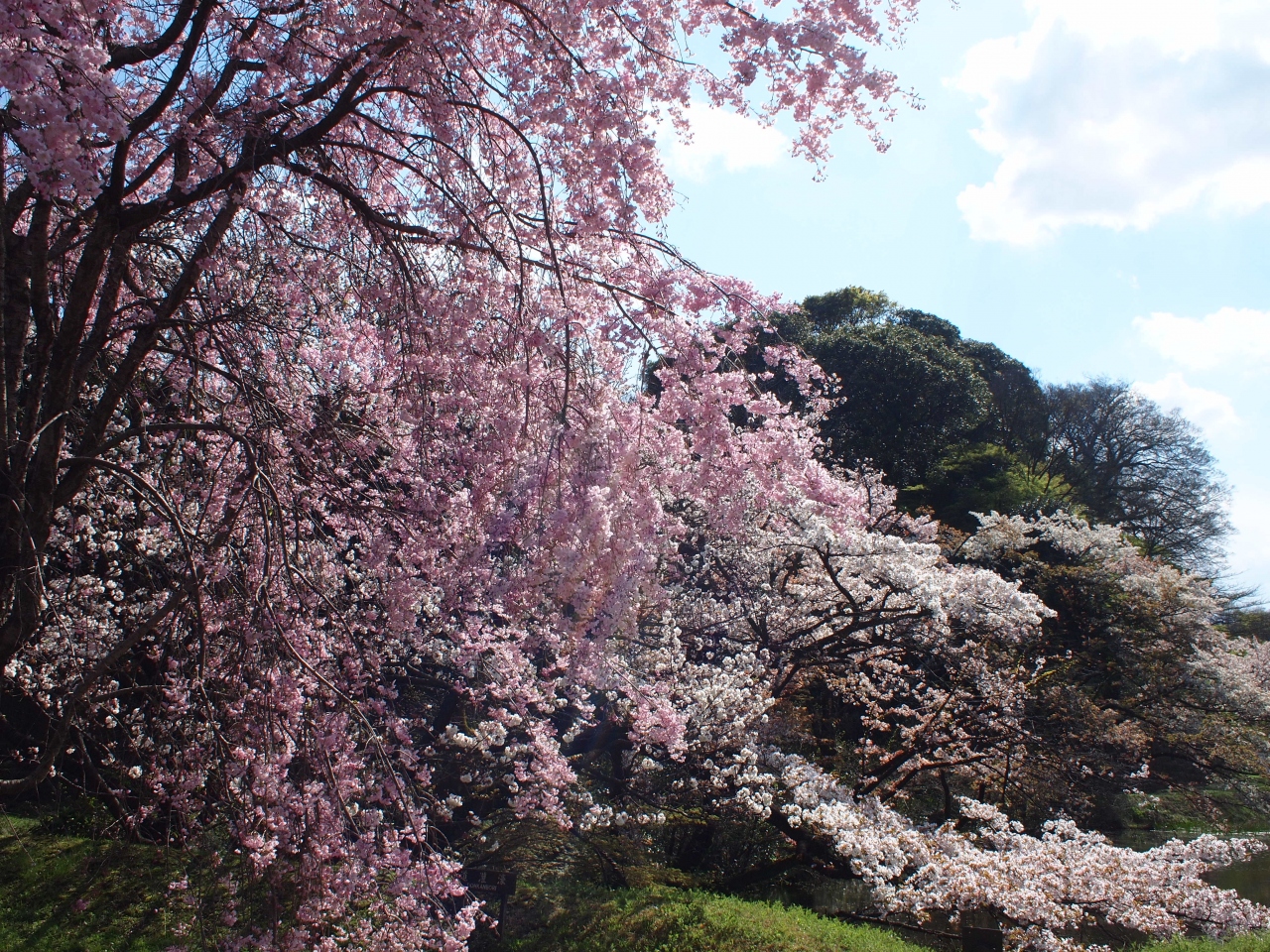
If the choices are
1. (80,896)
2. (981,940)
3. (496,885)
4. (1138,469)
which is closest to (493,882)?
(496,885)

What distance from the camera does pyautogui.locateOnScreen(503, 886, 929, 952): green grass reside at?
6.82 m

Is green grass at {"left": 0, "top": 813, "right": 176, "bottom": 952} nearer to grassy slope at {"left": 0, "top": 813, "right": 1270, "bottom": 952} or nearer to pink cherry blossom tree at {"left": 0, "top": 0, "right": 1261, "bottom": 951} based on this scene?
grassy slope at {"left": 0, "top": 813, "right": 1270, "bottom": 952}

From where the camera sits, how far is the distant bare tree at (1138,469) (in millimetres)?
24797

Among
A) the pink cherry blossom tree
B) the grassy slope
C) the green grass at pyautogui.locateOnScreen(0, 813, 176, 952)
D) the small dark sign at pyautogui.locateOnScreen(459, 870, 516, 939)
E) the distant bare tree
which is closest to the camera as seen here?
the pink cherry blossom tree

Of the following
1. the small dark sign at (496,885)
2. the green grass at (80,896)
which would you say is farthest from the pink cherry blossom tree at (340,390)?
the small dark sign at (496,885)

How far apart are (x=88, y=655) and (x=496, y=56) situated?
416 centimetres

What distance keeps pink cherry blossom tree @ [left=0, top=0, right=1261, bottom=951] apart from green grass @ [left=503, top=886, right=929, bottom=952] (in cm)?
254

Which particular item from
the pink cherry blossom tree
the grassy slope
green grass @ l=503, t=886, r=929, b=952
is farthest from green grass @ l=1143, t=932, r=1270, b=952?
the pink cherry blossom tree

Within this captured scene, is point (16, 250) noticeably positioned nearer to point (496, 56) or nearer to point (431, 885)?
point (496, 56)

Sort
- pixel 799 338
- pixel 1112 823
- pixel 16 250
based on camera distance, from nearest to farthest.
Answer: pixel 16 250 → pixel 1112 823 → pixel 799 338

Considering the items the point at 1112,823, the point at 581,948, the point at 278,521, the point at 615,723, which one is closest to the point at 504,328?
the point at 278,521

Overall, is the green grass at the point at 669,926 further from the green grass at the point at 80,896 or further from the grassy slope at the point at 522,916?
the green grass at the point at 80,896

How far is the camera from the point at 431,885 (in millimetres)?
4238

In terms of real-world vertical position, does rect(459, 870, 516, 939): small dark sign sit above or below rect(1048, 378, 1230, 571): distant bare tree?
below
